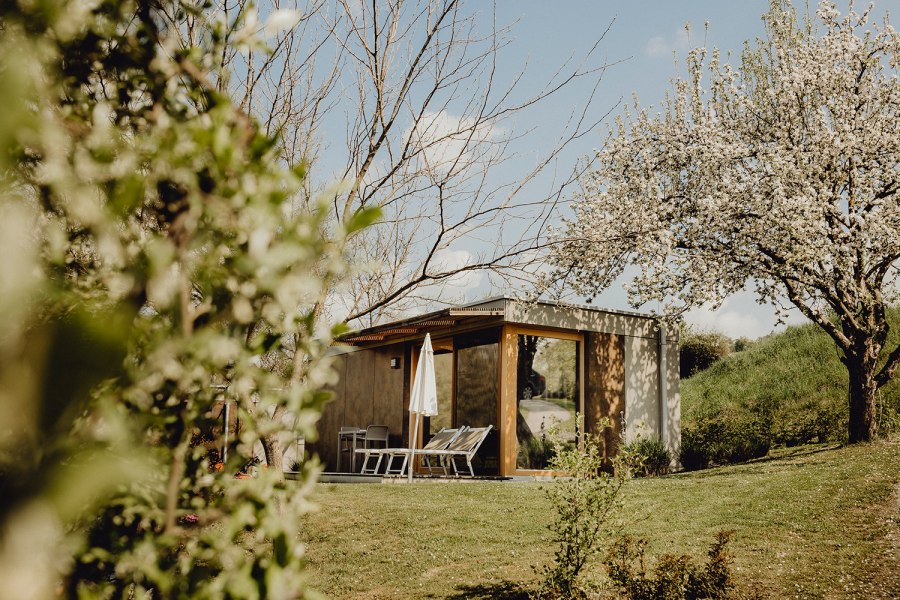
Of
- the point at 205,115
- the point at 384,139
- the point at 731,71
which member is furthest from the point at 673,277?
the point at 205,115

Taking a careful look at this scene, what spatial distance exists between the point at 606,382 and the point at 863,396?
427 centimetres

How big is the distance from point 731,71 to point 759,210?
2866 millimetres

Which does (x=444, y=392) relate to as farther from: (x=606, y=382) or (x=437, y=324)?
(x=606, y=382)

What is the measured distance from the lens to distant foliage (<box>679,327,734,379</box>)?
875 inches

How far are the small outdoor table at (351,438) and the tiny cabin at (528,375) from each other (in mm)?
216

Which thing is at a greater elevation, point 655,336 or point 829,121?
point 829,121

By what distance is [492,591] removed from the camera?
5.23 m

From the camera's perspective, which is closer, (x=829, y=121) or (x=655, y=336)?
(x=829, y=121)

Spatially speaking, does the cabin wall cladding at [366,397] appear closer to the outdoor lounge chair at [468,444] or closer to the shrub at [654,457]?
the outdoor lounge chair at [468,444]

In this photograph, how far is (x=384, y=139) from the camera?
429 centimetres

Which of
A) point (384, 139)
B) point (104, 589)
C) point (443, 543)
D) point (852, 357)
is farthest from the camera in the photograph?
point (852, 357)

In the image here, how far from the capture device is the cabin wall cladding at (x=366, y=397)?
1494 cm

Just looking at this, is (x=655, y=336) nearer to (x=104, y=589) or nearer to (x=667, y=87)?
(x=667, y=87)

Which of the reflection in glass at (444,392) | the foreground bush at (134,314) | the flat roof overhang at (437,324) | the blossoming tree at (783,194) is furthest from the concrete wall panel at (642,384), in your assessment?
the foreground bush at (134,314)
